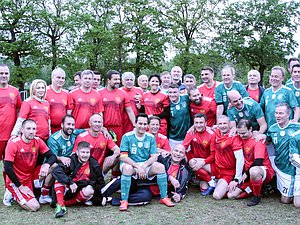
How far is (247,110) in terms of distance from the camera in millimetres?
5918

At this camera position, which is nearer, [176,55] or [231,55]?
[176,55]

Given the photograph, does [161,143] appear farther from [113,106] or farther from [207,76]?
[207,76]

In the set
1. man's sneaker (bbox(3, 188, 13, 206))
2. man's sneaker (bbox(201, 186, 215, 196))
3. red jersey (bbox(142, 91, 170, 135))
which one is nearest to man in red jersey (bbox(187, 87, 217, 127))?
red jersey (bbox(142, 91, 170, 135))

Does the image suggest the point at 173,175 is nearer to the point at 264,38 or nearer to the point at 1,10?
the point at 1,10

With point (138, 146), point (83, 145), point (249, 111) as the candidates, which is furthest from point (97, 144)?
point (249, 111)

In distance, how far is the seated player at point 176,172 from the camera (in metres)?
5.72

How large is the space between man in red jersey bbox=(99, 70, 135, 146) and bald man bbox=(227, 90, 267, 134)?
1.95m

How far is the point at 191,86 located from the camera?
672 cm

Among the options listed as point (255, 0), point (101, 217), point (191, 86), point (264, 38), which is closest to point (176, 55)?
point (264, 38)

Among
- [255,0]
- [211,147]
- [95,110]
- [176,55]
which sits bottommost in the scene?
[211,147]

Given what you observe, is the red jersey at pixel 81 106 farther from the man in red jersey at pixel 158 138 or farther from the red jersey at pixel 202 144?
the red jersey at pixel 202 144

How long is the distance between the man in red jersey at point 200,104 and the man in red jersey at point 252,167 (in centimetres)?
99

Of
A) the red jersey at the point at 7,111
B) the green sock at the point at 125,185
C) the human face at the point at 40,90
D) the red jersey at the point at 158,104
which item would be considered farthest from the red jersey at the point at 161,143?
the red jersey at the point at 7,111

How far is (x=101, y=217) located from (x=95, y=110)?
199 centimetres
